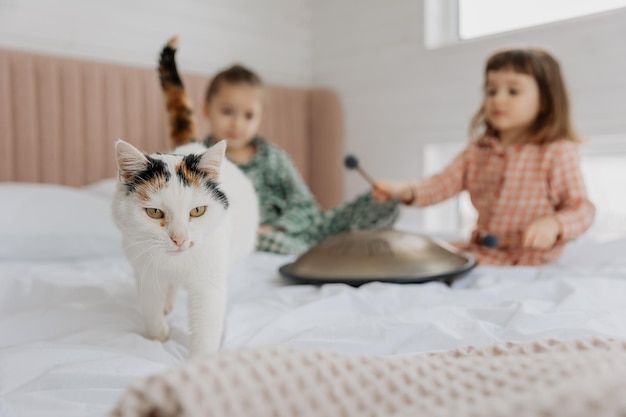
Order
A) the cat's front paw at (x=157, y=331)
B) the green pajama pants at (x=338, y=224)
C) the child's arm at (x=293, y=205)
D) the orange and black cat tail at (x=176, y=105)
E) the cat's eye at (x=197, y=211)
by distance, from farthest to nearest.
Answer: the child's arm at (x=293, y=205) → the green pajama pants at (x=338, y=224) → the orange and black cat tail at (x=176, y=105) → the cat's front paw at (x=157, y=331) → the cat's eye at (x=197, y=211)

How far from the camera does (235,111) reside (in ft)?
6.16

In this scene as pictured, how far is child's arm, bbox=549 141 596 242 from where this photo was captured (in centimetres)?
143

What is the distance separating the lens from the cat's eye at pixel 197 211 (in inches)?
30.4

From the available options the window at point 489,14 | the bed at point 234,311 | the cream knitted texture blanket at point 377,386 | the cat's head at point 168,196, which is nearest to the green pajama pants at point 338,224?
the bed at point 234,311

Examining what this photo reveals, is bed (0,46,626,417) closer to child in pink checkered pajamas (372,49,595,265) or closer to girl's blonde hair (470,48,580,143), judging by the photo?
child in pink checkered pajamas (372,49,595,265)

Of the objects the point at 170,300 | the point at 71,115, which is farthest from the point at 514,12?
the point at 170,300

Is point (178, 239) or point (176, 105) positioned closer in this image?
point (178, 239)

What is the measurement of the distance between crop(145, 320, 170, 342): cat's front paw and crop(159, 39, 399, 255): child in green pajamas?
0.76 meters

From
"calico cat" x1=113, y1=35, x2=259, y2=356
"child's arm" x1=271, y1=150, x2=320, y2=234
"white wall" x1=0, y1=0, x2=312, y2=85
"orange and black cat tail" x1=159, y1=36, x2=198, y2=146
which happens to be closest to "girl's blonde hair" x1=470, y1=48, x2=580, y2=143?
"child's arm" x1=271, y1=150, x2=320, y2=234

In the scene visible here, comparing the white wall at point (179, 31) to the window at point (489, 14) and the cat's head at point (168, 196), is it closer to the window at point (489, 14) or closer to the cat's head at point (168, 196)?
the window at point (489, 14)

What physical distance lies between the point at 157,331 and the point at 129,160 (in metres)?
0.32

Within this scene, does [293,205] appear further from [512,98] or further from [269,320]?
[269,320]

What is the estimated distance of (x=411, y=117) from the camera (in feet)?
8.52

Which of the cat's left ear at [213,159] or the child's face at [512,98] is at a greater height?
the child's face at [512,98]
